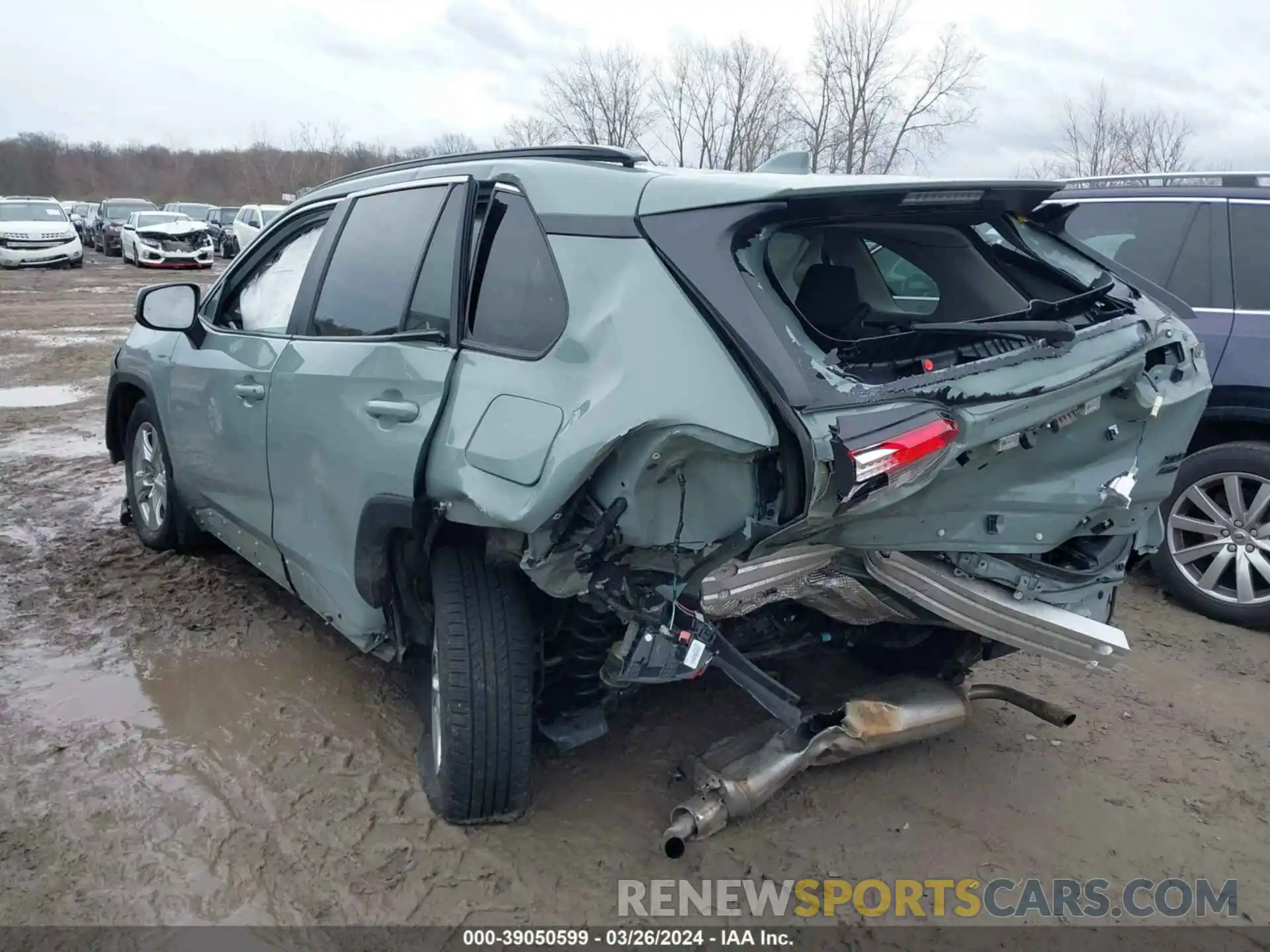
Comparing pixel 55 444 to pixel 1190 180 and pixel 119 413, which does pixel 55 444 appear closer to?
pixel 119 413

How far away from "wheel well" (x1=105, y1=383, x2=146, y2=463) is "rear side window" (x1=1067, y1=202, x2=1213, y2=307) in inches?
187

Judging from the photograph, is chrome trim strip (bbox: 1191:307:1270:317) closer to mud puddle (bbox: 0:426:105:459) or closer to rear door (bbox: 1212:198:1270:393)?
rear door (bbox: 1212:198:1270:393)

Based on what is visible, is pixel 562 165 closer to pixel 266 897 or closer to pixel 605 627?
pixel 605 627

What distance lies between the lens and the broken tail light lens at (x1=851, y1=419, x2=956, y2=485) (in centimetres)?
223

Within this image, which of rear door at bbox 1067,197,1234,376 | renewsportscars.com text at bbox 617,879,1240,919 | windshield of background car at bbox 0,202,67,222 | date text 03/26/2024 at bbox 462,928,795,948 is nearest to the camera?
date text 03/26/2024 at bbox 462,928,795,948

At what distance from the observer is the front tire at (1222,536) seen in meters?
4.54

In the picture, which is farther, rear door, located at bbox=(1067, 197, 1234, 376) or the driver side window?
rear door, located at bbox=(1067, 197, 1234, 376)

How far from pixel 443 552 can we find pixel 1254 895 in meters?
2.50

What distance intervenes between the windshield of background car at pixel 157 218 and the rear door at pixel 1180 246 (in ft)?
82.4

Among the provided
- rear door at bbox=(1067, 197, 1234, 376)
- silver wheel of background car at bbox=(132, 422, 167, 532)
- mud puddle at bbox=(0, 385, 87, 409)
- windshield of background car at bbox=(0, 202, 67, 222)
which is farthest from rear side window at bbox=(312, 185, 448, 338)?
windshield of background car at bbox=(0, 202, 67, 222)

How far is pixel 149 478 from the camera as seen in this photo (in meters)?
5.13

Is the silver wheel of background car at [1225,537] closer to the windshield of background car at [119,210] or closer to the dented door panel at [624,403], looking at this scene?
the dented door panel at [624,403]

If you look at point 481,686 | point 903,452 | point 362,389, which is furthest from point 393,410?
point 903,452

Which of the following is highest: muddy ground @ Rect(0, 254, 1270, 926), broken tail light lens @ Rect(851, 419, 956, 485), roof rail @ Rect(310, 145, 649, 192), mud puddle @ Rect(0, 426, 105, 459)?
roof rail @ Rect(310, 145, 649, 192)
